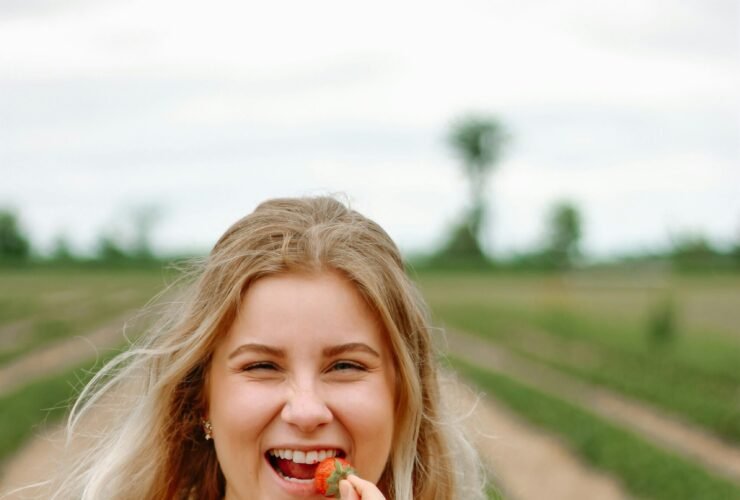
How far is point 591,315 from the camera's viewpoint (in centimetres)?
3025

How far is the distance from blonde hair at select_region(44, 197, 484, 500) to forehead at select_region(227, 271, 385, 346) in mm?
25

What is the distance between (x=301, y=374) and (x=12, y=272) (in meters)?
45.2

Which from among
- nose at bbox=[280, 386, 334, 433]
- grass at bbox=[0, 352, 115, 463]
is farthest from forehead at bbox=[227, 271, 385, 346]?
grass at bbox=[0, 352, 115, 463]

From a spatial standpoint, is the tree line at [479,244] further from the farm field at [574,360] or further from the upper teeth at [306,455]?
the upper teeth at [306,455]

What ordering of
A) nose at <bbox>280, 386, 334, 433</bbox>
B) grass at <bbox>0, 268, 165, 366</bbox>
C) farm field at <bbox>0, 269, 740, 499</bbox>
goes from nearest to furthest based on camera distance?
nose at <bbox>280, 386, 334, 433</bbox> < farm field at <bbox>0, 269, 740, 499</bbox> < grass at <bbox>0, 268, 165, 366</bbox>

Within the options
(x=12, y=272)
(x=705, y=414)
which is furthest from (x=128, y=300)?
(x=705, y=414)

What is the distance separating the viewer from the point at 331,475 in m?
2.04

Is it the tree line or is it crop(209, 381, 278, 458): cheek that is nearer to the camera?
crop(209, 381, 278, 458): cheek

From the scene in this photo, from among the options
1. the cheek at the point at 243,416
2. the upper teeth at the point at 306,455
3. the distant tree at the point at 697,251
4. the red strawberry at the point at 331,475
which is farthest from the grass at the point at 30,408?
the distant tree at the point at 697,251

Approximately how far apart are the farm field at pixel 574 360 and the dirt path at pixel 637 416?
0.14 ft

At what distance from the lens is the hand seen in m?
1.99

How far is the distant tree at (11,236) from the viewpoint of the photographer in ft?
213

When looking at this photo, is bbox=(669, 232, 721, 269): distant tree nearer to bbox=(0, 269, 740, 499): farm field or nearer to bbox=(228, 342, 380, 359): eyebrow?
bbox=(0, 269, 740, 499): farm field

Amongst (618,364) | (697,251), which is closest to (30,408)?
(618,364)
